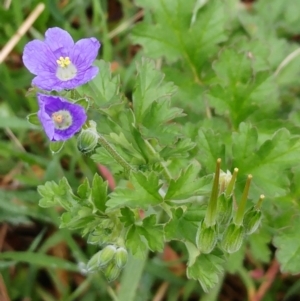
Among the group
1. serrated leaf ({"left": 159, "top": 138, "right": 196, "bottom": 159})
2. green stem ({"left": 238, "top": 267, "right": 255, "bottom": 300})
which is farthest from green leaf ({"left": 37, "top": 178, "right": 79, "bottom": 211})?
green stem ({"left": 238, "top": 267, "right": 255, "bottom": 300})

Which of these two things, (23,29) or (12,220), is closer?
(12,220)

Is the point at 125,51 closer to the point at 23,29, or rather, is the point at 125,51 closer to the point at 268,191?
the point at 23,29

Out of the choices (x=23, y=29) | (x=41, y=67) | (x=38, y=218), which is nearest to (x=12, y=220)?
(x=38, y=218)

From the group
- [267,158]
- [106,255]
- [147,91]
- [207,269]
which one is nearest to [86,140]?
[106,255]

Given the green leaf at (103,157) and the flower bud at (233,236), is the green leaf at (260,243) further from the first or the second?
the green leaf at (103,157)

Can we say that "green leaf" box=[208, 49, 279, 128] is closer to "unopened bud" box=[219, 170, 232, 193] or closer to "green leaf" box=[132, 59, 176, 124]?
"green leaf" box=[132, 59, 176, 124]

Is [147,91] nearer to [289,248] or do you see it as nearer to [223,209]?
[223,209]
